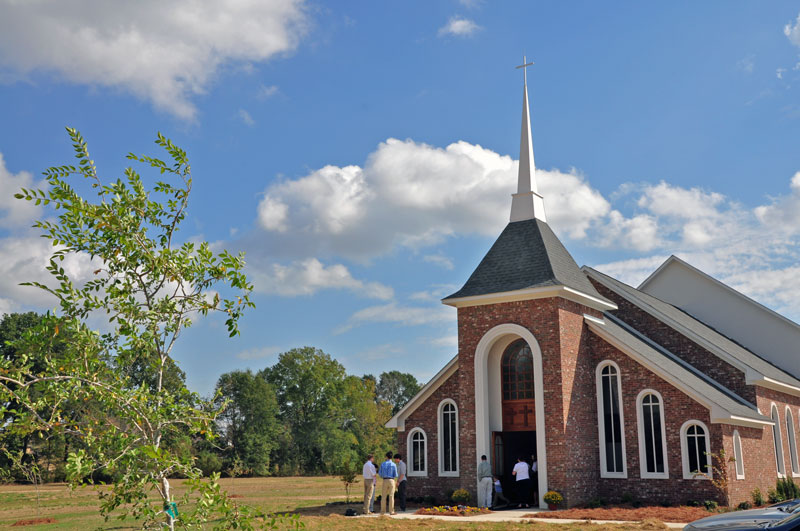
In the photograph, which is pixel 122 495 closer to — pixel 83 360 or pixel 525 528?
pixel 83 360

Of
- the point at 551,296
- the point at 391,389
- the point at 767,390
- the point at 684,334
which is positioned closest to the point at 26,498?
the point at 551,296

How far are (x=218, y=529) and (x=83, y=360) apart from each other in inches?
69.7

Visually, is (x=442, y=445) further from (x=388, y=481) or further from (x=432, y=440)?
(x=388, y=481)

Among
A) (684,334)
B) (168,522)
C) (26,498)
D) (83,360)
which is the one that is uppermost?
(684,334)

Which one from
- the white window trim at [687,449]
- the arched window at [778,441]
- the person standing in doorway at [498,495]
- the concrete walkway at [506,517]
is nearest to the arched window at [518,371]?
the person standing in doorway at [498,495]

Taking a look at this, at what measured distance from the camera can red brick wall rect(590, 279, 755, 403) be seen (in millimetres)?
24766

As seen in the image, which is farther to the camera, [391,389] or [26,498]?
[391,389]

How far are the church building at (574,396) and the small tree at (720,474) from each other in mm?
73

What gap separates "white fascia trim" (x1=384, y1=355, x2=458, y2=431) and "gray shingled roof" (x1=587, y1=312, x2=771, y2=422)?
538 cm

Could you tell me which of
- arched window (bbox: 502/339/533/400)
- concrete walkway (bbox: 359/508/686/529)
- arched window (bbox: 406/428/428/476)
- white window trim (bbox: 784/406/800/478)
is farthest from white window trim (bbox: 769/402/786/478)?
arched window (bbox: 406/428/428/476)

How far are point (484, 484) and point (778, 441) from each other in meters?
12.8

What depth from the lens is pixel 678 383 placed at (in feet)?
70.5

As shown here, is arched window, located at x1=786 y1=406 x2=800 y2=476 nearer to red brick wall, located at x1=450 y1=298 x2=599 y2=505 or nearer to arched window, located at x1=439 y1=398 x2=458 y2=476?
red brick wall, located at x1=450 y1=298 x2=599 y2=505

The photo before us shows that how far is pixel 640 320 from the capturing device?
27062mm
